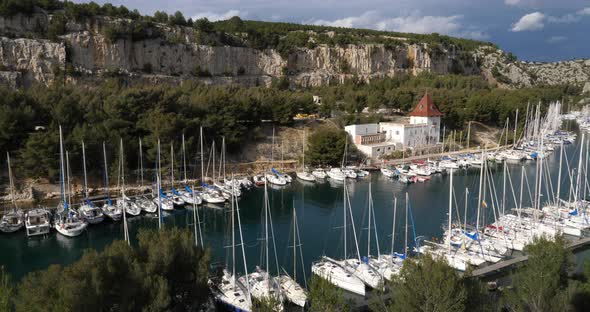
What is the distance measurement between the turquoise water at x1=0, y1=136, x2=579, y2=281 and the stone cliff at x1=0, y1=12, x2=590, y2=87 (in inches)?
1251

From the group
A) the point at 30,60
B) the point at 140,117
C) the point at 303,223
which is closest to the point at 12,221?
the point at 140,117

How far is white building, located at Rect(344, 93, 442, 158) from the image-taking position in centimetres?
5394

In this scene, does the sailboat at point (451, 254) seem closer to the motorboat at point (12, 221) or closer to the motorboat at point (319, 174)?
the motorboat at point (319, 174)

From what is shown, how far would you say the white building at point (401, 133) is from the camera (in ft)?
177

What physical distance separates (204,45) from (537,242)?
63276mm

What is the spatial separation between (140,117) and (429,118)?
34113mm

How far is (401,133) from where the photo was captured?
183 ft

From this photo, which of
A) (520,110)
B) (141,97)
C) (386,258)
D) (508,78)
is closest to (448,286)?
(386,258)

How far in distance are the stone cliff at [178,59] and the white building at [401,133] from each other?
93.4ft

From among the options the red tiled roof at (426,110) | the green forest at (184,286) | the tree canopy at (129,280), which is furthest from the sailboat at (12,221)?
the red tiled roof at (426,110)

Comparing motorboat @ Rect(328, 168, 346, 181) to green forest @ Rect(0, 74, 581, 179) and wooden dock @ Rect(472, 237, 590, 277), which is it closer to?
green forest @ Rect(0, 74, 581, 179)

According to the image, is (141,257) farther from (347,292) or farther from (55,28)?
(55,28)

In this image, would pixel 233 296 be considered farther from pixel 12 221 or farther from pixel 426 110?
pixel 426 110

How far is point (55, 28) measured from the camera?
5762 cm
